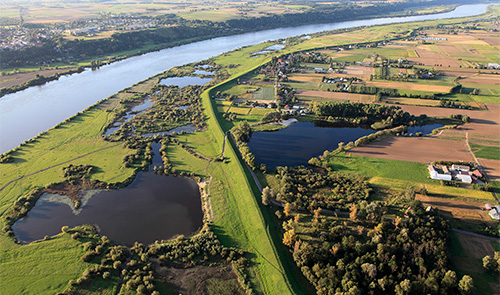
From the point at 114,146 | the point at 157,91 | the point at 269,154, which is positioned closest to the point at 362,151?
the point at 269,154

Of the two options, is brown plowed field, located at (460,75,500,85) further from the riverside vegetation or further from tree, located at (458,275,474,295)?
tree, located at (458,275,474,295)

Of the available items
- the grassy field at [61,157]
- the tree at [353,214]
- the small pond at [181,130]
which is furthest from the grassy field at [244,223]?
the grassy field at [61,157]

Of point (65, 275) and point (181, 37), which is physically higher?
point (181, 37)

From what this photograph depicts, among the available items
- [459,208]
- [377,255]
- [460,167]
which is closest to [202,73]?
[460,167]

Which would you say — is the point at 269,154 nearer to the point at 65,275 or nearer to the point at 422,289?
the point at 422,289

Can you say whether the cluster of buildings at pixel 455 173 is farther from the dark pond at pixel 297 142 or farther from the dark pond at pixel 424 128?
the dark pond at pixel 297 142

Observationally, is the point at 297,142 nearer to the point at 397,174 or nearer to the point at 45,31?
the point at 397,174
